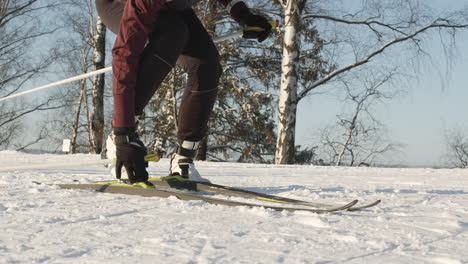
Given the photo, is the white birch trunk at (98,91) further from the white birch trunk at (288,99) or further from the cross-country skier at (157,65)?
the cross-country skier at (157,65)

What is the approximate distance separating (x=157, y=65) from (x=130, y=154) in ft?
1.46

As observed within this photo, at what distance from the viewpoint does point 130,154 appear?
1.80 m

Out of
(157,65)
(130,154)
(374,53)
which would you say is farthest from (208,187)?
(374,53)

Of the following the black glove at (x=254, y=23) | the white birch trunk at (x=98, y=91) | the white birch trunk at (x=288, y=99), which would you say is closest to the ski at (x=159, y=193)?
the black glove at (x=254, y=23)

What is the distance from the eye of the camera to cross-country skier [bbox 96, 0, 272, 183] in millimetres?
1850

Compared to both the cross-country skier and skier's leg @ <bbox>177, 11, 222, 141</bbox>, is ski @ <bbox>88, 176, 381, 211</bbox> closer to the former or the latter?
the cross-country skier

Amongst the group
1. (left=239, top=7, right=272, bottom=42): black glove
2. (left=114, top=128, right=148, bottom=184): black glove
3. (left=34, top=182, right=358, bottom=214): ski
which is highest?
(left=239, top=7, right=272, bottom=42): black glove

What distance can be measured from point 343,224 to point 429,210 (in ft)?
1.80

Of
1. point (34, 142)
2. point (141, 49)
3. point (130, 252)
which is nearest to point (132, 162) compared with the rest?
point (141, 49)

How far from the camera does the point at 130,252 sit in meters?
0.93

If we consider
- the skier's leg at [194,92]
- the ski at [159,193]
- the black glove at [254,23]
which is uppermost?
the black glove at [254,23]

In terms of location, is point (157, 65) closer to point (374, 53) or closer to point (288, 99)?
point (288, 99)

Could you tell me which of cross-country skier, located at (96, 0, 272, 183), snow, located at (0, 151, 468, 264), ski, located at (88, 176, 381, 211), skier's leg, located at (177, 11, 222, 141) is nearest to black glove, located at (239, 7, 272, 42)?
cross-country skier, located at (96, 0, 272, 183)

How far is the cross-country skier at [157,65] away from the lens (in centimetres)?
185
